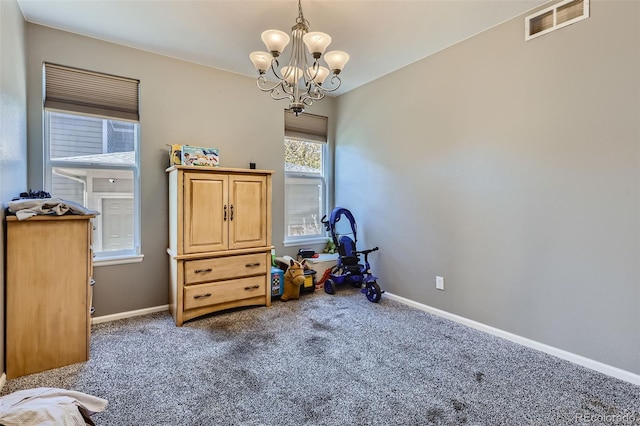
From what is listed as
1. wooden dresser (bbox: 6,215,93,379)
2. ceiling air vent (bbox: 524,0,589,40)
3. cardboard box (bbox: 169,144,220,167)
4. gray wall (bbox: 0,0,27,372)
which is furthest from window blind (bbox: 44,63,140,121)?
ceiling air vent (bbox: 524,0,589,40)

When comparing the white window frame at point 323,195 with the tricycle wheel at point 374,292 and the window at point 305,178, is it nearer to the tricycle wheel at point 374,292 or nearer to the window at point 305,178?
the window at point 305,178

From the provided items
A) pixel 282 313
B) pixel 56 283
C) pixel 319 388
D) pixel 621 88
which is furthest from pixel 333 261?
pixel 621 88

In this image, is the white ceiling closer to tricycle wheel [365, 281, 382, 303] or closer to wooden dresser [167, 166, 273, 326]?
wooden dresser [167, 166, 273, 326]

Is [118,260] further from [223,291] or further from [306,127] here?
[306,127]

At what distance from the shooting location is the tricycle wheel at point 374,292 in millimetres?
3549

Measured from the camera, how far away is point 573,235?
2285mm

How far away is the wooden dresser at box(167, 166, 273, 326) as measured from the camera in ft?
9.68

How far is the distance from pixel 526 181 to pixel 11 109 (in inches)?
153

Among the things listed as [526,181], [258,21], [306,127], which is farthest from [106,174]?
[526,181]

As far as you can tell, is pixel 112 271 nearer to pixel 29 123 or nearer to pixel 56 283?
pixel 56 283

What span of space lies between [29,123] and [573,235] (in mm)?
4492

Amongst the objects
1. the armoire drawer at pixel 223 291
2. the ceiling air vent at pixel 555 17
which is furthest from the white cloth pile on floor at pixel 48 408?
the ceiling air vent at pixel 555 17

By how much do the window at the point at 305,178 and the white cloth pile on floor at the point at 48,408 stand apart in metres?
3.04

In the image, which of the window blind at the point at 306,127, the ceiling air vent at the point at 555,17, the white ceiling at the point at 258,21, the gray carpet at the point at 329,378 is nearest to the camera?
the gray carpet at the point at 329,378
